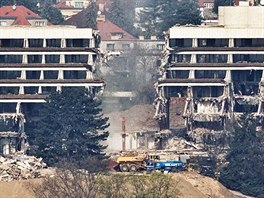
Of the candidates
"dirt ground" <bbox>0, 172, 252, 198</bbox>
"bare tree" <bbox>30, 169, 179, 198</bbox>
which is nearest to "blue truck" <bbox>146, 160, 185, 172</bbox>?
"dirt ground" <bbox>0, 172, 252, 198</bbox>

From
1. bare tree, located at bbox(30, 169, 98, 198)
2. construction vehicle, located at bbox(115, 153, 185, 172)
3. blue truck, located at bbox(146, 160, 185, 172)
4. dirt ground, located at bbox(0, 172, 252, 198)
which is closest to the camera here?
bare tree, located at bbox(30, 169, 98, 198)

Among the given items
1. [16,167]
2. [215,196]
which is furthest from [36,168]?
[215,196]

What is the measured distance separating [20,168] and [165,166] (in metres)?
12.5

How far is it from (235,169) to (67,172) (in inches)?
719

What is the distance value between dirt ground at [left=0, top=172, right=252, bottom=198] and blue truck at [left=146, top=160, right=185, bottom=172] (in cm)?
165

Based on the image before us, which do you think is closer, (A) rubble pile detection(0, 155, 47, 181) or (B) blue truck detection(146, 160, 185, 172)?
(A) rubble pile detection(0, 155, 47, 181)

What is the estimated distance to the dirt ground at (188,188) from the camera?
186 m

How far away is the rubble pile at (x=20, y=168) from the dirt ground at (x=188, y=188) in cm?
254

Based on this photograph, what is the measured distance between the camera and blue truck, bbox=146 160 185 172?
198m

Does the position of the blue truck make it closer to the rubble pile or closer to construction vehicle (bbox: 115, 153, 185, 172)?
construction vehicle (bbox: 115, 153, 185, 172)

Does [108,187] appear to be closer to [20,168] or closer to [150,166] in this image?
[20,168]

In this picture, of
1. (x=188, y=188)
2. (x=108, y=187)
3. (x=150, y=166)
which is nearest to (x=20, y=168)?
(x=150, y=166)

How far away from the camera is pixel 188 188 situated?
19050 cm

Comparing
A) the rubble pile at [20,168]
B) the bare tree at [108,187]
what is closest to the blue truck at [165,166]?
the rubble pile at [20,168]
